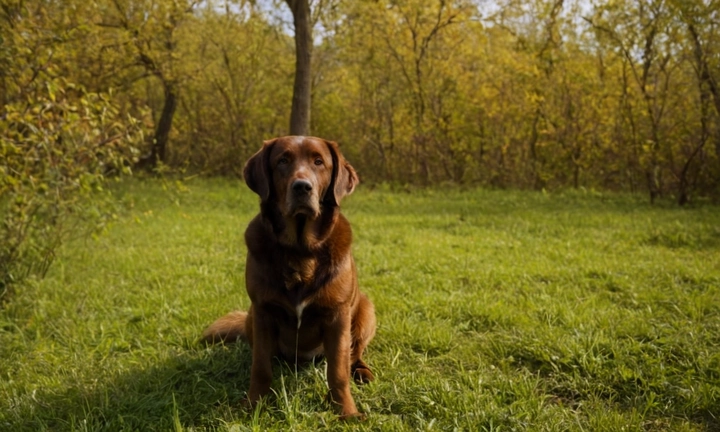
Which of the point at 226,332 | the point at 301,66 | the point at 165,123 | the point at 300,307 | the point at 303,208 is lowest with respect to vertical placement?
the point at 226,332

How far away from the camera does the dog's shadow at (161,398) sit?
2385mm

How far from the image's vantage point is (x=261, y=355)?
2607mm

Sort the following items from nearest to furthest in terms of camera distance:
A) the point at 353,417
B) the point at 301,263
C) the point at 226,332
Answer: the point at 353,417, the point at 301,263, the point at 226,332

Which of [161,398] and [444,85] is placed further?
[444,85]

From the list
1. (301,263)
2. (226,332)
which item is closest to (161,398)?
(226,332)

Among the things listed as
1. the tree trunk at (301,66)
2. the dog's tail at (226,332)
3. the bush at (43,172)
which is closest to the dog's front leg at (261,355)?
the dog's tail at (226,332)

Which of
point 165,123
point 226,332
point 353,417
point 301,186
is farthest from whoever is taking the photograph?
point 165,123

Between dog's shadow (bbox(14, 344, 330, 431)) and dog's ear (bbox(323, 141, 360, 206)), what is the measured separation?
101cm

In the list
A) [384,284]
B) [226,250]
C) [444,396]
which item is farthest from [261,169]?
[226,250]

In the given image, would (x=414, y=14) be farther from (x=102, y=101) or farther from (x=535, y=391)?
(x=535, y=391)

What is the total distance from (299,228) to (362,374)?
3.21ft

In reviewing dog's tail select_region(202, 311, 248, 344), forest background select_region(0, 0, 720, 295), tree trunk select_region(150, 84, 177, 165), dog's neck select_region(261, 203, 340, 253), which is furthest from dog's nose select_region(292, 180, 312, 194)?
tree trunk select_region(150, 84, 177, 165)

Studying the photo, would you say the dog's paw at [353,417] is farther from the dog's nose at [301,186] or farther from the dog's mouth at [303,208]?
the dog's nose at [301,186]

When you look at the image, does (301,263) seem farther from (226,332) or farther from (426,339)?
(426,339)
